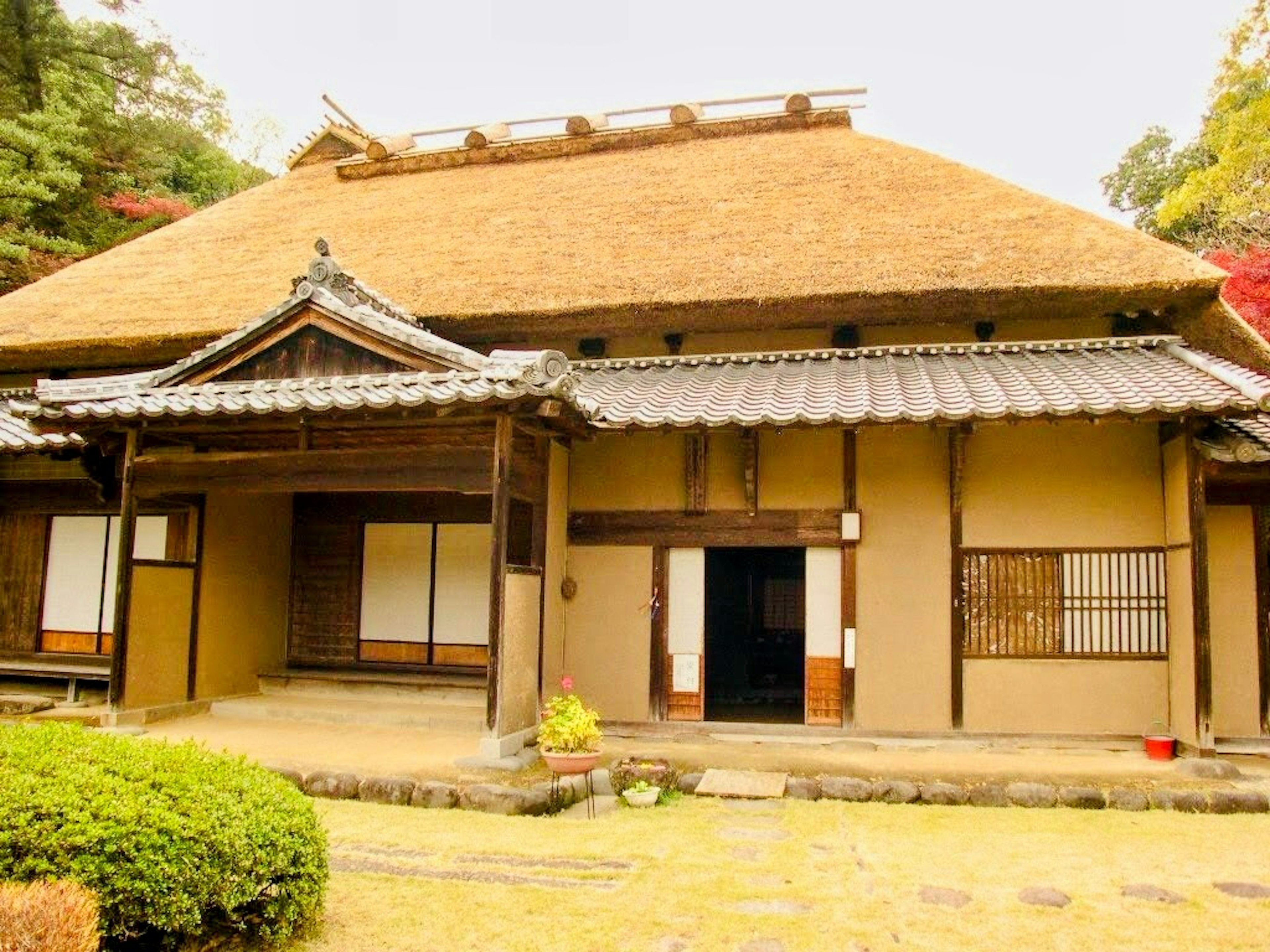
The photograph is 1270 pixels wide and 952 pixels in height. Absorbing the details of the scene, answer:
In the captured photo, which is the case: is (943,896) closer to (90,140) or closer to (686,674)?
(686,674)

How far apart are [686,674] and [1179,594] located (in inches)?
154

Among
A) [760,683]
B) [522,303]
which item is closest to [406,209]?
[522,303]

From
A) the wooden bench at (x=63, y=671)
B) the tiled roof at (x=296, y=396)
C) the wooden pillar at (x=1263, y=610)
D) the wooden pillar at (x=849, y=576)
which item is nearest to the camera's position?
the tiled roof at (x=296, y=396)

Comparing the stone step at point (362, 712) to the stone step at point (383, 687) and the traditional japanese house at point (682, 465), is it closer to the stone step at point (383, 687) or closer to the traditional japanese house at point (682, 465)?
the stone step at point (383, 687)

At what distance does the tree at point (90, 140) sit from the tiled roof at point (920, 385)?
14148 millimetres

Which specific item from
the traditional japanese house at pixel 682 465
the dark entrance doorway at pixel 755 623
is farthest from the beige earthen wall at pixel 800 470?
the dark entrance doorway at pixel 755 623

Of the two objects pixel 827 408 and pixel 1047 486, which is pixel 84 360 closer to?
pixel 827 408

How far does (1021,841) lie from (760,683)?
798 centimetres

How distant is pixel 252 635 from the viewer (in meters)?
9.40

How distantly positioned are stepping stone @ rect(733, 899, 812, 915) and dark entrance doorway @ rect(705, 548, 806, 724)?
743 cm

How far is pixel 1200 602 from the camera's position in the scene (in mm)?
6934

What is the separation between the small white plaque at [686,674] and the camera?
829 cm

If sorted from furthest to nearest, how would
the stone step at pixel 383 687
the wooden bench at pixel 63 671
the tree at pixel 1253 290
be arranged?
the tree at pixel 1253 290
the wooden bench at pixel 63 671
the stone step at pixel 383 687

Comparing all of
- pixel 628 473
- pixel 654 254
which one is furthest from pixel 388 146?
pixel 628 473
